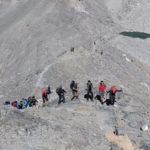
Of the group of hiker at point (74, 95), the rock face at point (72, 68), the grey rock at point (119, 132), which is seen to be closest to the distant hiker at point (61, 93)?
the group of hiker at point (74, 95)

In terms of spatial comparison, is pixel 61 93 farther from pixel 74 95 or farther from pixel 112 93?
pixel 112 93

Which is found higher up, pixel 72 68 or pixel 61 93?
pixel 72 68

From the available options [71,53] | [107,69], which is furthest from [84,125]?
[71,53]

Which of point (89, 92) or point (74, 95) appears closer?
point (89, 92)

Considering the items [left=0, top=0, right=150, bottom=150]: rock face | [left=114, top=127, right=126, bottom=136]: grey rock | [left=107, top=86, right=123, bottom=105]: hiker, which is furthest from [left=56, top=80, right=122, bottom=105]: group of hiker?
[left=114, top=127, right=126, bottom=136]: grey rock

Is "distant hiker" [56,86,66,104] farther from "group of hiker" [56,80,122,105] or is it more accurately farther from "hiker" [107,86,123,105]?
"hiker" [107,86,123,105]

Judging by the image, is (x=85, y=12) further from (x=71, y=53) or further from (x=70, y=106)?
(x=70, y=106)

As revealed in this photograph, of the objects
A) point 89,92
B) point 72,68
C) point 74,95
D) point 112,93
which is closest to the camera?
point 112,93

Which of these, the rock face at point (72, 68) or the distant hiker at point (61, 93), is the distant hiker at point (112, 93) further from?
the distant hiker at point (61, 93)

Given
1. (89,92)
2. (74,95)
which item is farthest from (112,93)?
(74,95)
